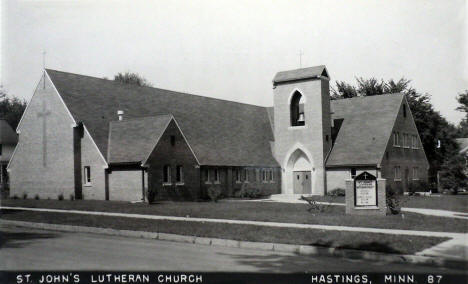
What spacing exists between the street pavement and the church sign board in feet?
30.7

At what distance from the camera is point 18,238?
53.7 ft

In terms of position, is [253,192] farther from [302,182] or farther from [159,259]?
[159,259]

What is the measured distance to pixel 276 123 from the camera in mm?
43938

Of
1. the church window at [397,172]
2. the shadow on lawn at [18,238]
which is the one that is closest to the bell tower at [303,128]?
the church window at [397,172]

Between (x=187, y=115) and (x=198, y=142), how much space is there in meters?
3.26

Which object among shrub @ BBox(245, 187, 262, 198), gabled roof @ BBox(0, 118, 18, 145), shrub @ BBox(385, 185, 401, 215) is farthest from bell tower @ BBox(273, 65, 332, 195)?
gabled roof @ BBox(0, 118, 18, 145)

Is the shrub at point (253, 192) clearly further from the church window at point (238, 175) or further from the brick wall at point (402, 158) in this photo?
the brick wall at point (402, 158)

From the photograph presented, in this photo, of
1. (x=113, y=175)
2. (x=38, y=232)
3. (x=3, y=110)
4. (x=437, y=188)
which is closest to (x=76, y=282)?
(x=38, y=232)

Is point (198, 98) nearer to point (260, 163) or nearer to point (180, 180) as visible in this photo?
point (260, 163)

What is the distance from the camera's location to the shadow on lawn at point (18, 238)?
14688mm

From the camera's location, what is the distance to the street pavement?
10.9 meters

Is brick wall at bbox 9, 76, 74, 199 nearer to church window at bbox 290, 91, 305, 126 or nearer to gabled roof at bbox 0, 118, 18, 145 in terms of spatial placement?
church window at bbox 290, 91, 305, 126

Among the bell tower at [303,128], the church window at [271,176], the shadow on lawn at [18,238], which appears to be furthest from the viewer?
the church window at [271,176]

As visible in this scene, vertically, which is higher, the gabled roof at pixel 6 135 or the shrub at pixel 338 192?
the gabled roof at pixel 6 135
